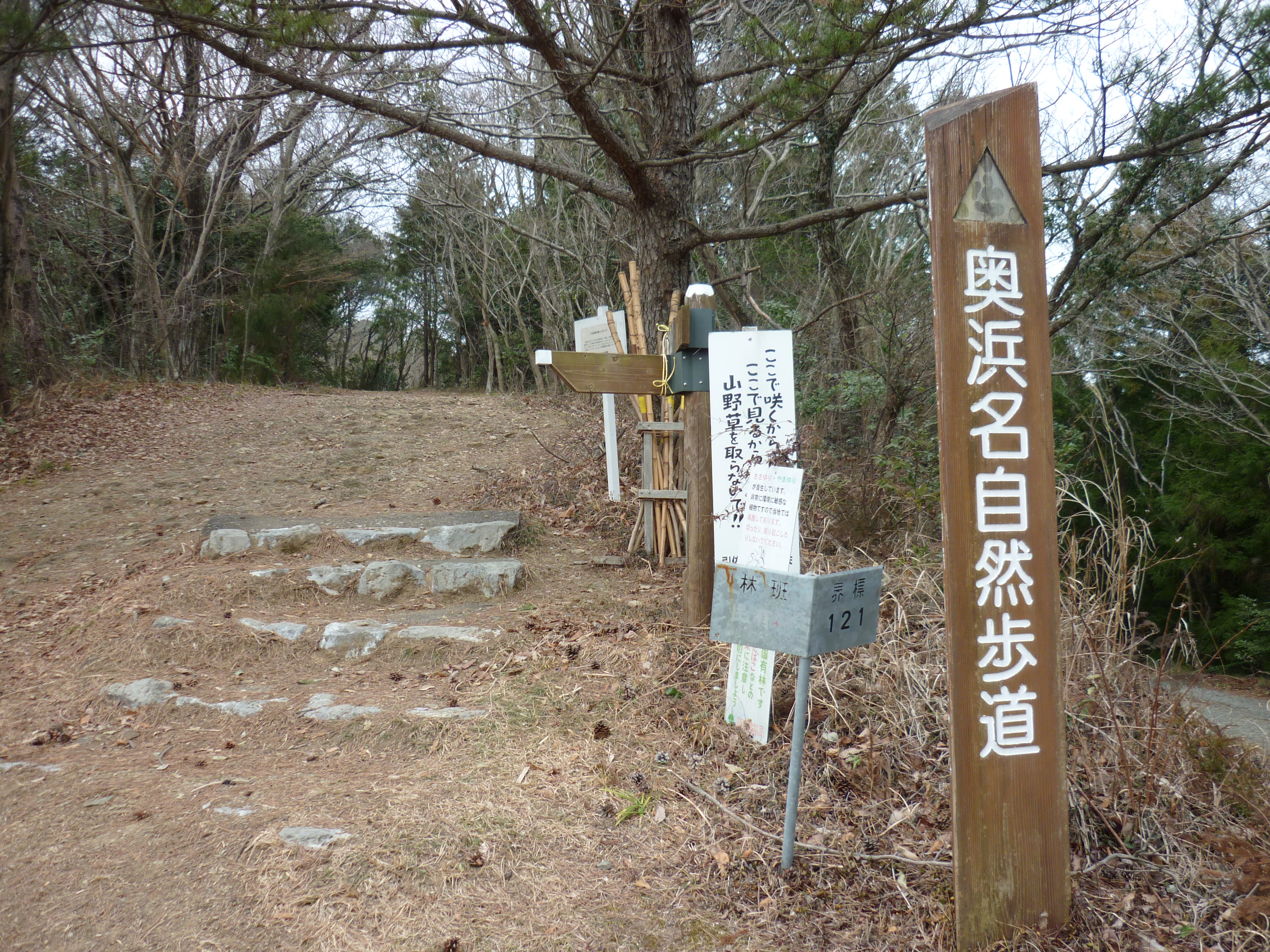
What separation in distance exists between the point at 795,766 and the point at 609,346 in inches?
212

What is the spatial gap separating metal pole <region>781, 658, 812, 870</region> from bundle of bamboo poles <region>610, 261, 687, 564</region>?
3284 mm

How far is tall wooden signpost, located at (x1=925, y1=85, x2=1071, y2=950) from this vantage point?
2.54 m

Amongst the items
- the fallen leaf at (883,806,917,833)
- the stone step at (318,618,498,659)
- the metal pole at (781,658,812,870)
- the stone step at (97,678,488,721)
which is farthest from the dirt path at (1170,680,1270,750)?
the stone step at (318,618,498,659)

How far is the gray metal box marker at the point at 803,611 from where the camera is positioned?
291 centimetres

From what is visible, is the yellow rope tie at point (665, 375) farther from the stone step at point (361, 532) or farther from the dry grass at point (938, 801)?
the stone step at point (361, 532)

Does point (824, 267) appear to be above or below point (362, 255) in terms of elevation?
below

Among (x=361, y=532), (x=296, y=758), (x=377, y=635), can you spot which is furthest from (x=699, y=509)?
(x=361, y=532)

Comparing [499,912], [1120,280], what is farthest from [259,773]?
[1120,280]

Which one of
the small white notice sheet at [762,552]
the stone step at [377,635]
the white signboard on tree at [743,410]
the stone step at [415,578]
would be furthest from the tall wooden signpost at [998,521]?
the stone step at [415,578]

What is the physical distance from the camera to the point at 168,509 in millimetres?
7840

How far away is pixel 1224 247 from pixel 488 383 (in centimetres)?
1438

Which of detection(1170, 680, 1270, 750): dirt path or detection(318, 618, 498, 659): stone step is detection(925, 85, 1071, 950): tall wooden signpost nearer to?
detection(1170, 680, 1270, 750): dirt path

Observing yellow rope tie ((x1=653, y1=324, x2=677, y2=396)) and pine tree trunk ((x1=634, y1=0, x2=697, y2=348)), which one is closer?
yellow rope tie ((x1=653, y1=324, x2=677, y2=396))

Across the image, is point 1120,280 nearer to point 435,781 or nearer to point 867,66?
point 867,66
